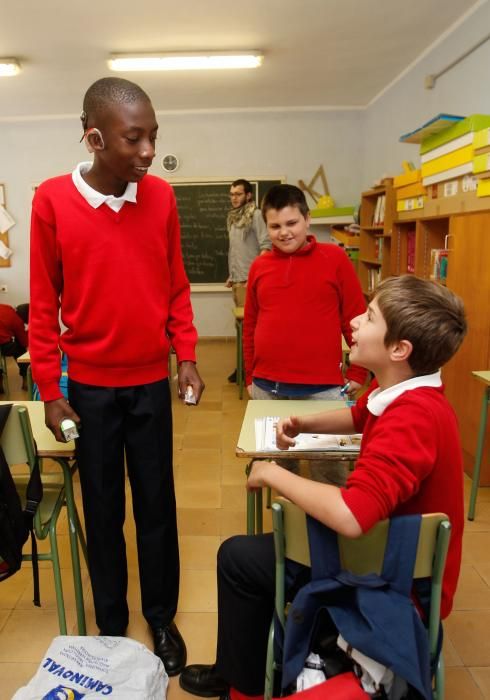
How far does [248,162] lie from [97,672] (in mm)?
5847

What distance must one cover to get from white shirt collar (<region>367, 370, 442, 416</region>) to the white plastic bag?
3.32ft

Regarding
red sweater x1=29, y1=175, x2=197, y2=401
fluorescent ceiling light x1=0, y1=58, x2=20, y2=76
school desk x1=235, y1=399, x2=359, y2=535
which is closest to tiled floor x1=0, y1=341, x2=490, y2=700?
school desk x1=235, y1=399, x2=359, y2=535

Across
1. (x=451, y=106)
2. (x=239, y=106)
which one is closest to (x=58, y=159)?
(x=239, y=106)

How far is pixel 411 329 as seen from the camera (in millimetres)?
1140

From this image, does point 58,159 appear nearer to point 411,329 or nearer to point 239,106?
point 239,106

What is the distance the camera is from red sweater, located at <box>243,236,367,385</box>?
204cm

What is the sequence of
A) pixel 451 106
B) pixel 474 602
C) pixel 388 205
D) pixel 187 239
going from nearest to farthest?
pixel 474 602 < pixel 451 106 < pixel 388 205 < pixel 187 239

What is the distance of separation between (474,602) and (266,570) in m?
1.16

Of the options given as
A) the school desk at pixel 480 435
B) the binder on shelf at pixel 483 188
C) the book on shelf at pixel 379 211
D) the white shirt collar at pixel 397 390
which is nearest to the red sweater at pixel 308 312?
the school desk at pixel 480 435

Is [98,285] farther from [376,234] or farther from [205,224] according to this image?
[205,224]

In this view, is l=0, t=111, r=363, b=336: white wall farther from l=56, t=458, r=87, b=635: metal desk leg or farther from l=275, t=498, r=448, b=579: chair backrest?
l=275, t=498, r=448, b=579: chair backrest

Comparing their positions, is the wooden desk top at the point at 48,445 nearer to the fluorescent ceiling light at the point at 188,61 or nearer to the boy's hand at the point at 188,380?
the boy's hand at the point at 188,380

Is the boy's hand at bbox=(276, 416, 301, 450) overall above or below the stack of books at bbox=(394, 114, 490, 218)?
below

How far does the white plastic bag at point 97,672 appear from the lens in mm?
1445
